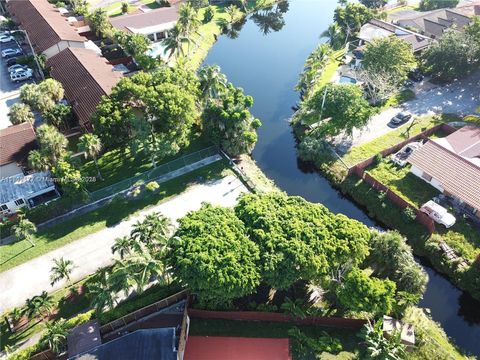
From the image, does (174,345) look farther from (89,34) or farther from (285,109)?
(89,34)

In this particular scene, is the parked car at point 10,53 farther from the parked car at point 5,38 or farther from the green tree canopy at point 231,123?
the green tree canopy at point 231,123

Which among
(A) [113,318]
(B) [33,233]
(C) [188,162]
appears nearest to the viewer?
(A) [113,318]

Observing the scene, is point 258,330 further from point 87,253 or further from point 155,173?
point 155,173

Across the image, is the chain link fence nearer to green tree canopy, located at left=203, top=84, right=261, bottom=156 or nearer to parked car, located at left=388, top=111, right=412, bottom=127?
green tree canopy, located at left=203, top=84, right=261, bottom=156

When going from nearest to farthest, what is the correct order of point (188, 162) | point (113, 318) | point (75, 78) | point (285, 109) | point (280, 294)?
point (113, 318)
point (280, 294)
point (188, 162)
point (75, 78)
point (285, 109)

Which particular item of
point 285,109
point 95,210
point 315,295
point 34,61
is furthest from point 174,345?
point 34,61

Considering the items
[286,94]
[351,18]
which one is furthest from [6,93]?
[351,18]
